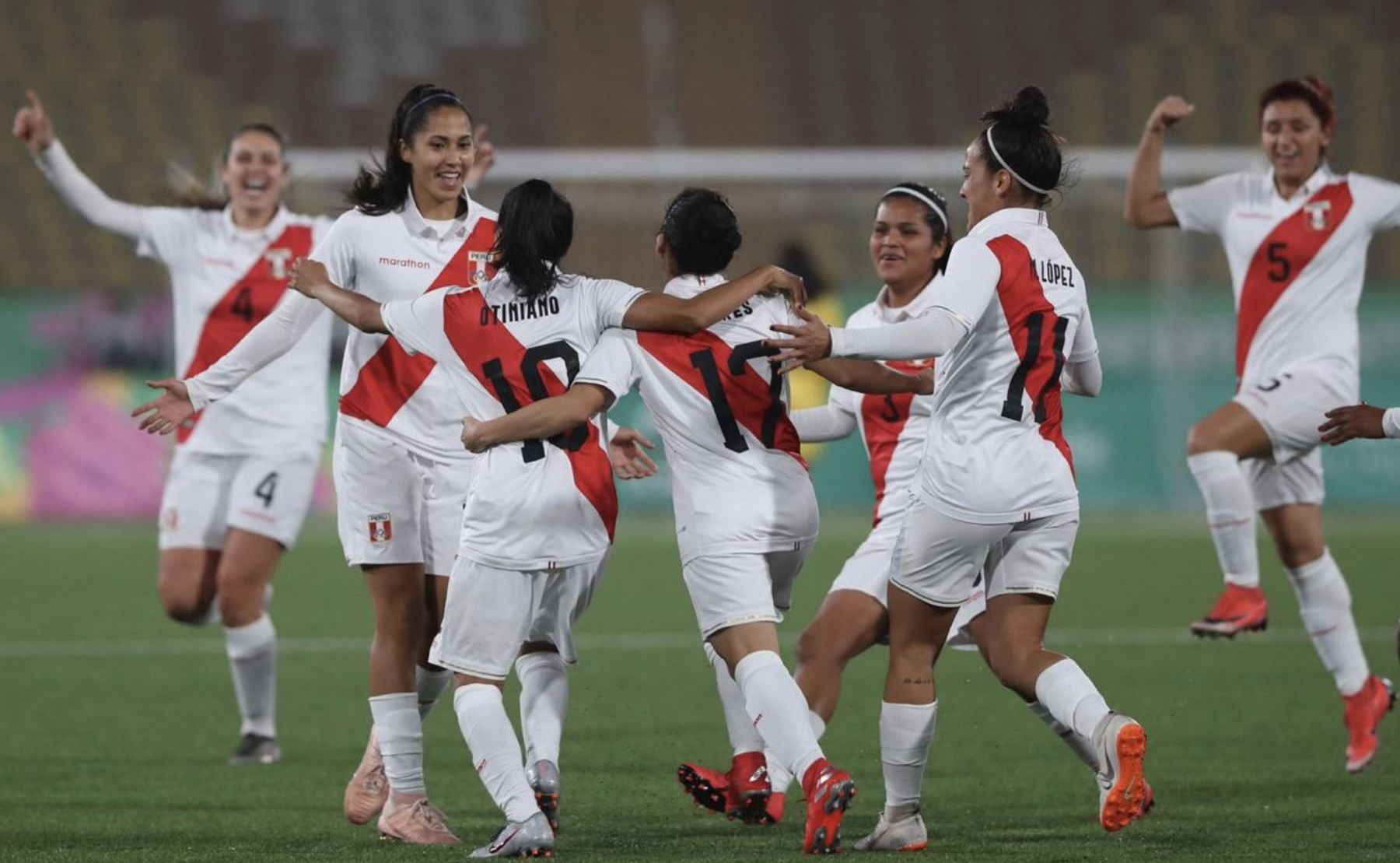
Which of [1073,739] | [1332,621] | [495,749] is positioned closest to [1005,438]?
[1073,739]

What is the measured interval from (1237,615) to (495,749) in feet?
10.5

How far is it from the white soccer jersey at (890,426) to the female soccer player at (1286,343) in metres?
1.44

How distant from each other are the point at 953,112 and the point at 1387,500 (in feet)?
21.7

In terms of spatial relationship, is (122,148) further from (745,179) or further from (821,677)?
(821,677)

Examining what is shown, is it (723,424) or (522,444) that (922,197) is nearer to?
(723,424)

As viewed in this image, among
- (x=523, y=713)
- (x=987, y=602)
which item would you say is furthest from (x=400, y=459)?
→ (x=987, y=602)

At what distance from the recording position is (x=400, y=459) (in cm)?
630

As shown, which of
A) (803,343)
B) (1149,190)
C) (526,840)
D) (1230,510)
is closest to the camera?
(803,343)

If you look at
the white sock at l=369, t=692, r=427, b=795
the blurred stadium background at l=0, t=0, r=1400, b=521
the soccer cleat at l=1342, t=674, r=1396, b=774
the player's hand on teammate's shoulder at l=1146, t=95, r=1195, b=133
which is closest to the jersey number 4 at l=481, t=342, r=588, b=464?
the white sock at l=369, t=692, r=427, b=795

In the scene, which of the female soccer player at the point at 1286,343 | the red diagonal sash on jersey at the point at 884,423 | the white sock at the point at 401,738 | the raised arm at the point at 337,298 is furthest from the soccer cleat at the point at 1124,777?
the raised arm at the point at 337,298

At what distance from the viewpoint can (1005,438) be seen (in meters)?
5.51

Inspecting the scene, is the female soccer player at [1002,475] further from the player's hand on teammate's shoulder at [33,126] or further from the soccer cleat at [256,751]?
the player's hand on teammate's shoulder at [33,126]

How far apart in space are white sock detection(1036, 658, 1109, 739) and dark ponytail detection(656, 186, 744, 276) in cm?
150

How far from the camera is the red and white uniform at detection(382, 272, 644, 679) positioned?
5492 mm
